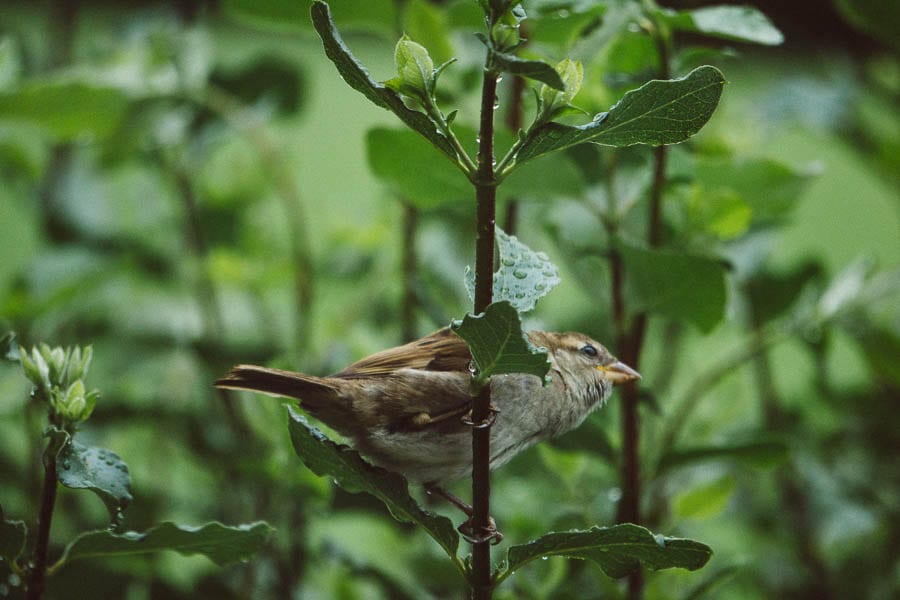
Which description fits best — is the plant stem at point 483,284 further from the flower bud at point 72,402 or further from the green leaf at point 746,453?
the green leaf at point 746,453

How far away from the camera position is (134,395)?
5.18 feet

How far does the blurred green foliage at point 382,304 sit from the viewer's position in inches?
36.8

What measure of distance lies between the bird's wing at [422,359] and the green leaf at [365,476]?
6.0 inches

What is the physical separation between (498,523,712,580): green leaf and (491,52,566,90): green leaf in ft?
0.85

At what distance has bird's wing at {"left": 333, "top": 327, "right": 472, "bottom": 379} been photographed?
2.46ft

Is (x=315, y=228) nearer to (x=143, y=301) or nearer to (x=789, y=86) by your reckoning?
(x=143, y=301)

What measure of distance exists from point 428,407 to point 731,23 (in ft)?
1.28

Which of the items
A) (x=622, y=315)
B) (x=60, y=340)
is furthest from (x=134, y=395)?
(x=622, y=315)

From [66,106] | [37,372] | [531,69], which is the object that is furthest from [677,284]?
[66,106]

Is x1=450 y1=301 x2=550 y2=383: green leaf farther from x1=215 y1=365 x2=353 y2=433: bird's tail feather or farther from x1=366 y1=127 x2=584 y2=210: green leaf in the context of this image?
x1=366 y1=127 x2=584 y2=210: green leaf

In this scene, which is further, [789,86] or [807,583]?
[789,86]

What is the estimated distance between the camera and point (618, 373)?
2.68 feet

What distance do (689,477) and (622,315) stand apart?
22.2 inches

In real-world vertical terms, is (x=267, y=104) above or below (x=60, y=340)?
above
